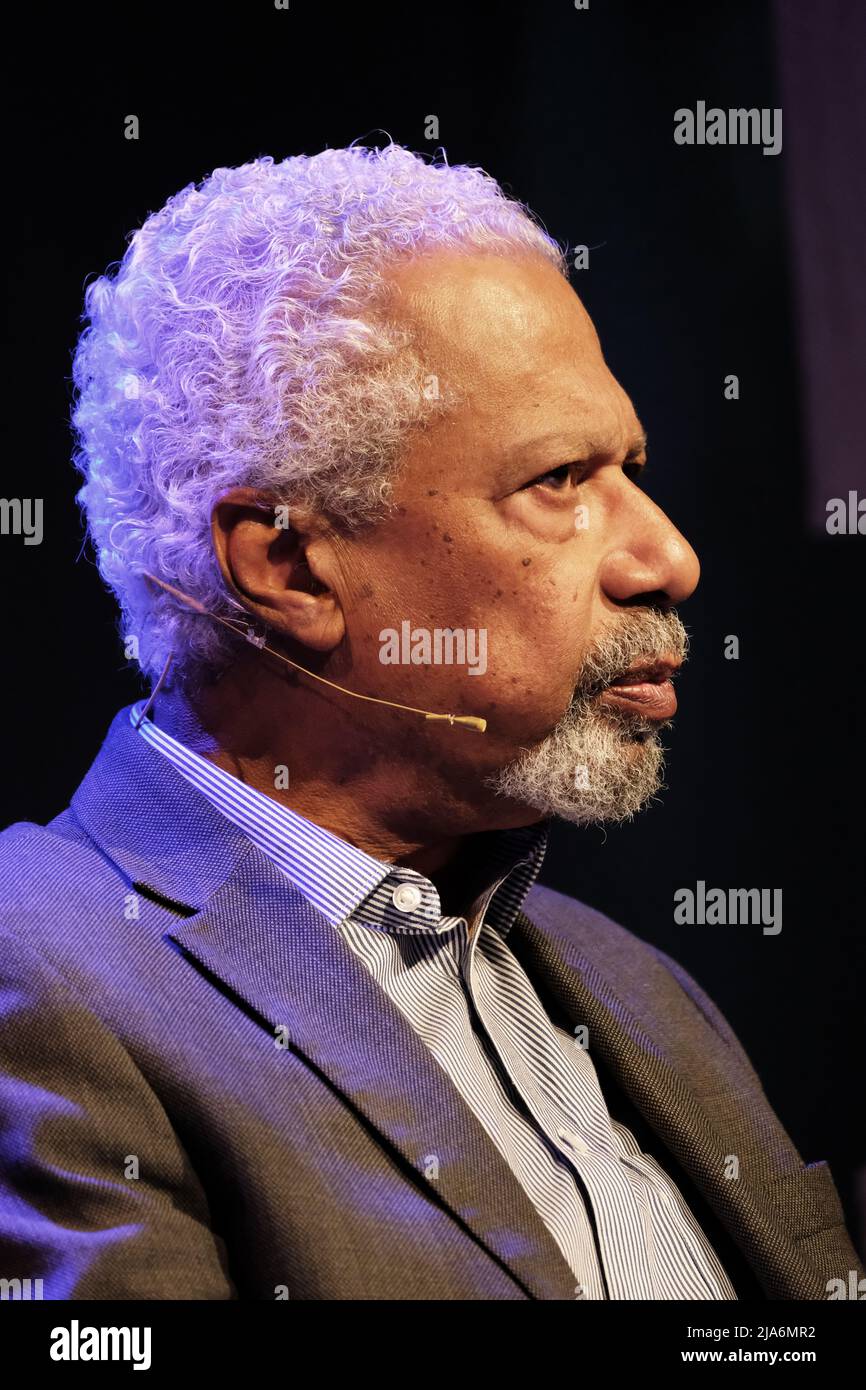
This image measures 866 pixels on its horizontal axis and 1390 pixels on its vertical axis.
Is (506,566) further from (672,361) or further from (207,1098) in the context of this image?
(672,361)

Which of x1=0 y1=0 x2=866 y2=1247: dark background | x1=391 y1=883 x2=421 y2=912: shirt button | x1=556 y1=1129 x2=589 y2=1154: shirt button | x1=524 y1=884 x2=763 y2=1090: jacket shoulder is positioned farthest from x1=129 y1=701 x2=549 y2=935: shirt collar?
x1=0 y1=0 x2=866 y2=1247: dark background

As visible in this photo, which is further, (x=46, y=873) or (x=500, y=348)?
(x=500, y=348)

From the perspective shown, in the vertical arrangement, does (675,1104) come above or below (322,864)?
below

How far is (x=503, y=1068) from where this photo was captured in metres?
1.62

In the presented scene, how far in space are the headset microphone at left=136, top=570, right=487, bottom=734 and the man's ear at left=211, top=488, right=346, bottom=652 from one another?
0.03m

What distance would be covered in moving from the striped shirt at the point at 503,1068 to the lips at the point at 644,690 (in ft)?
1.06

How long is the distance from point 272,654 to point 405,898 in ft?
1.10

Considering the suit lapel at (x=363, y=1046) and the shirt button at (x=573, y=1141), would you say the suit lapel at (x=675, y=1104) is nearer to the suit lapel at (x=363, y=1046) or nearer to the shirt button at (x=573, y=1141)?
the shirt button at (x=573, y=1141)

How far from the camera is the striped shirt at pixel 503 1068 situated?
1515 millimetres

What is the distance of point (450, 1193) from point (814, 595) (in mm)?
1539

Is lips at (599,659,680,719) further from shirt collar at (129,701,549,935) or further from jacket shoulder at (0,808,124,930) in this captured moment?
jacket shoulder at (0,808,124,930)

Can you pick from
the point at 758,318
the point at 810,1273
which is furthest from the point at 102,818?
the point at 758,318

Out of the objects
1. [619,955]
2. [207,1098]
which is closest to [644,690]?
[619,955]

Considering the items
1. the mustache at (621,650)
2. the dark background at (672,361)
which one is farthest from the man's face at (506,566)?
the dark background at (672,361)
